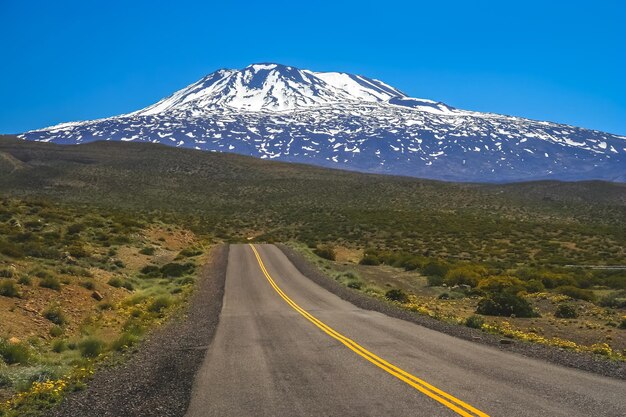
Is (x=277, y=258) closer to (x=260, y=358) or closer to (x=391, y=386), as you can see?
(x=260, y=358)

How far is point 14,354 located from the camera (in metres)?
11.9

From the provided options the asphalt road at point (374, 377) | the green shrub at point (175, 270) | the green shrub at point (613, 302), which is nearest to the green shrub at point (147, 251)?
the green shrub at point (175, 270)

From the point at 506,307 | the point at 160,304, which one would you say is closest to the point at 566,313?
the point at 506,307

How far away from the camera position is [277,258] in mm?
40250

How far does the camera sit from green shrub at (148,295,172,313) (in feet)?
65.5

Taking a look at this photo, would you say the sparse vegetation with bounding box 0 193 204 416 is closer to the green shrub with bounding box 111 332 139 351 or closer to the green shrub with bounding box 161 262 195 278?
the green shrub with bounding box 111 332 139 351

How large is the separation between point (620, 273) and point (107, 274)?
30.5 m

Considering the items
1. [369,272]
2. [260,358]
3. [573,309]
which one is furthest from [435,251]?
[260,358]

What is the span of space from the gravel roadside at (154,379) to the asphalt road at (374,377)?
37cm

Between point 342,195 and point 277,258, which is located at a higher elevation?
point 342,195

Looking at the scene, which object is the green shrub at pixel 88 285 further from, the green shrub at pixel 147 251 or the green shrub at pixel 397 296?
the green shrub at pixel 147 251

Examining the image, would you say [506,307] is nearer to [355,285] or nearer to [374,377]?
[355,285]

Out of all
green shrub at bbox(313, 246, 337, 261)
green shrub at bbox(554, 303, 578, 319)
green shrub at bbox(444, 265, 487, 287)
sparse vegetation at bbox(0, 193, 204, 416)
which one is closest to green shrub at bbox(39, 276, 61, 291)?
sparse vegetation at bbox(0, 193, 204, 416)

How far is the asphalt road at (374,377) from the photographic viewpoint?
785cm
